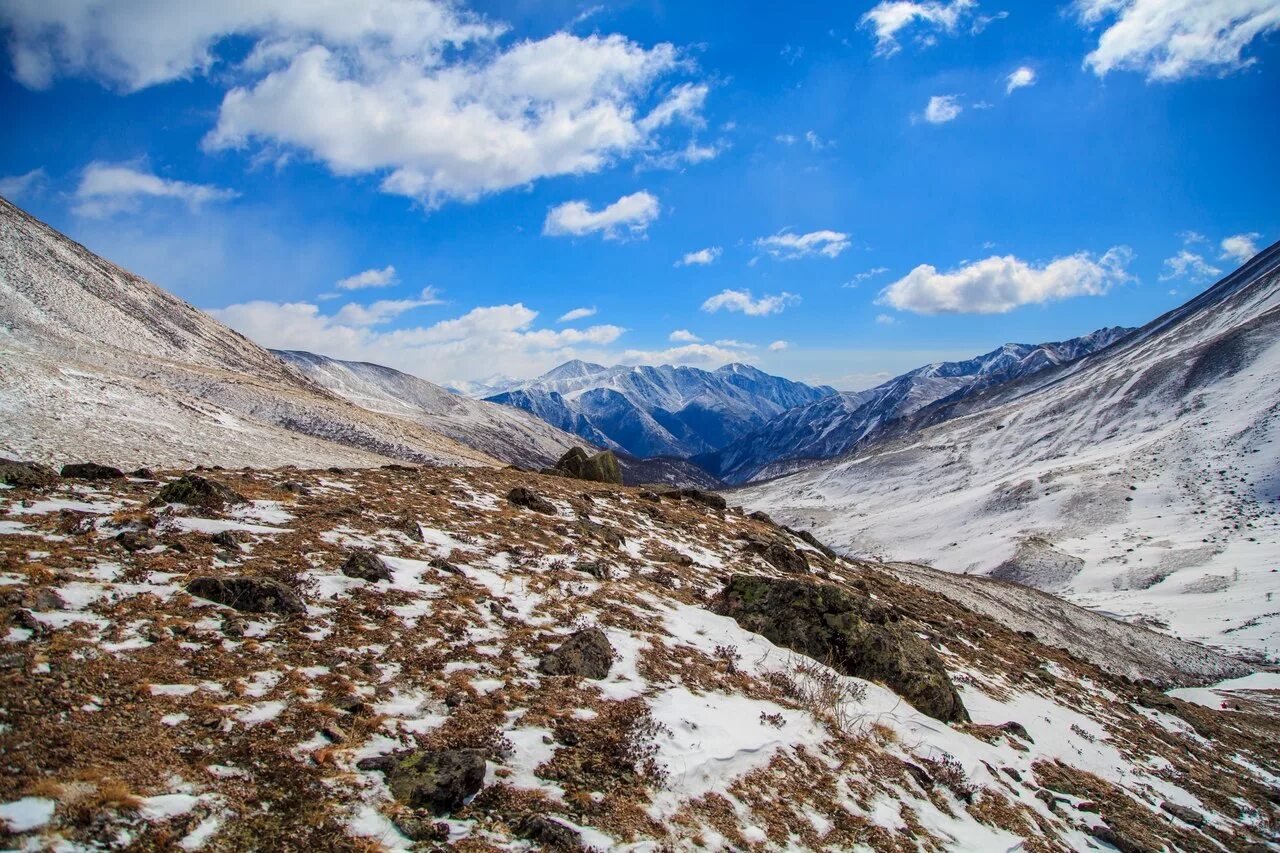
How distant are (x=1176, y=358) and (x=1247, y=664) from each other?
126416mm

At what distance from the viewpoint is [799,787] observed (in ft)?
25.9

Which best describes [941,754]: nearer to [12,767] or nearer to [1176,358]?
[12,767]

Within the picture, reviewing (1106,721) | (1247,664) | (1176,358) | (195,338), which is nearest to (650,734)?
(1106,721)

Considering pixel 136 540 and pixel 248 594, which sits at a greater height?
pixel 136 540

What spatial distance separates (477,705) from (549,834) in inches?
96.7

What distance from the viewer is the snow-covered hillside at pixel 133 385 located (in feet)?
91.2

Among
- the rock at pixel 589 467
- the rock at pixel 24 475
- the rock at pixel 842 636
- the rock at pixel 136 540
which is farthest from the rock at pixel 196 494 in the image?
the rock at pixel 589 467

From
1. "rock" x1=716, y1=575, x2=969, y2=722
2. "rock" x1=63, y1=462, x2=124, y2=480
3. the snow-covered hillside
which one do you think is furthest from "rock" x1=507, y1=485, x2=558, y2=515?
the snow-covered hillside

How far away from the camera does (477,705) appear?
7785 mm

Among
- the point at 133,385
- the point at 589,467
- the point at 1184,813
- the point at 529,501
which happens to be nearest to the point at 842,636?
the point at 1184,813

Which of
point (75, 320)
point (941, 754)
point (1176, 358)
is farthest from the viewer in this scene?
point (1176, 358)

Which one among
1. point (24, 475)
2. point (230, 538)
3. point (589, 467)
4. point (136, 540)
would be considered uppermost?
point (24, 475)

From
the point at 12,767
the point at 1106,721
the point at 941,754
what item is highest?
the point at 12,767

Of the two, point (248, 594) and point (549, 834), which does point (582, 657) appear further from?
point (248, 594)
